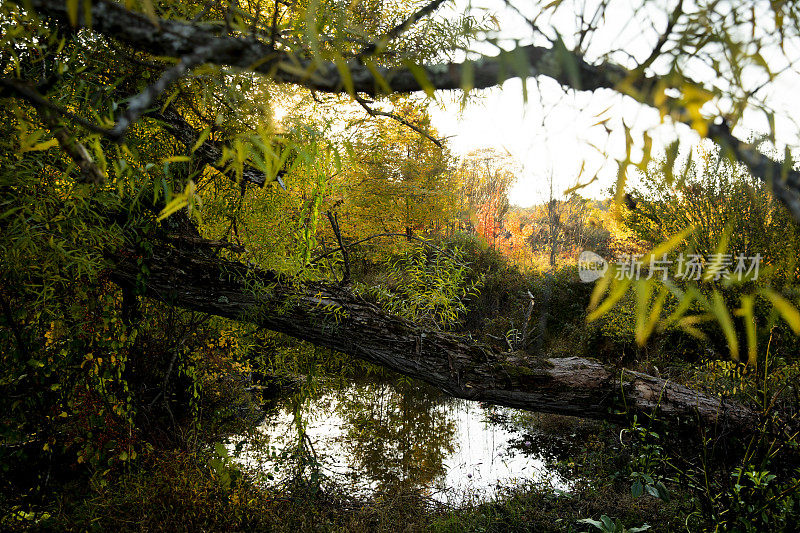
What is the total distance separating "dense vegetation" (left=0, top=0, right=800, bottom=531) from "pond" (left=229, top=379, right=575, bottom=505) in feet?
0.74

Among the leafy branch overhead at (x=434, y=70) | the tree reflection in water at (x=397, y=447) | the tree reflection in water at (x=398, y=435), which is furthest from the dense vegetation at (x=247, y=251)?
the tree reflection in water at (x=398, y=435)

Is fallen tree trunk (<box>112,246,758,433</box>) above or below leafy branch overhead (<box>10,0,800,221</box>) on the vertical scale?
below

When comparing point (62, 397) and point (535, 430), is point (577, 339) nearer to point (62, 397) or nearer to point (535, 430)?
point (535, 430)

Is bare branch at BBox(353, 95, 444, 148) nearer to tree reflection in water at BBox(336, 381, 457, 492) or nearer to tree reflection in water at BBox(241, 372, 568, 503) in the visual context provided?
tree reflection in water at BBox(241, 372, 568, 503)

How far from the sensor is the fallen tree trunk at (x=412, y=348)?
8.38ft

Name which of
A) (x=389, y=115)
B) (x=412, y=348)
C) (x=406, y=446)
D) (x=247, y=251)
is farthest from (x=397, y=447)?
(x=389, y=115)

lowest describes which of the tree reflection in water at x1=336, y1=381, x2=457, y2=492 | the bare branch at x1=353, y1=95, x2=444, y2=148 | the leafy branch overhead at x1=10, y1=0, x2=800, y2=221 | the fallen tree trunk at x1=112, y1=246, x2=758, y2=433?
the tree reflection in water at x1=336, y1=381, x2=457, y2=492

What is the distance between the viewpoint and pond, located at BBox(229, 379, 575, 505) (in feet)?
12.8

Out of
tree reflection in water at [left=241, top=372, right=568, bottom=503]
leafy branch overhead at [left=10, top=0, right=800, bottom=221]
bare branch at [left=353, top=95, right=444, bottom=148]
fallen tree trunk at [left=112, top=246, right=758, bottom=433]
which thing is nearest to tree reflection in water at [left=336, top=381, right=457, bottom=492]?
tree reflection in water at [left=241, top=372, right=568, bottom=503]

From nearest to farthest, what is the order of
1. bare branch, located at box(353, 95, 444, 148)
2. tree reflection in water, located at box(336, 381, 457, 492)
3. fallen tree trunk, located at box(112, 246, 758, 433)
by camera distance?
bare branch, located at box(353, 95, 444, 148), fallen tree trunk, located at box(112, 246, 758, 433), tree reflection in water, located at box(336, 381, 457, 492)

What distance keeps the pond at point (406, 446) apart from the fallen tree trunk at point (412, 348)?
0.92m

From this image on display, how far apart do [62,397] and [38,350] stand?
33 centimetres

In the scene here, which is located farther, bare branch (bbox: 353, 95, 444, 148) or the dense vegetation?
bare branch (bbox: 353, 95, 444, 148)

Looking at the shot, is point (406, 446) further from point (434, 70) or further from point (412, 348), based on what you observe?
point (434, 70)
